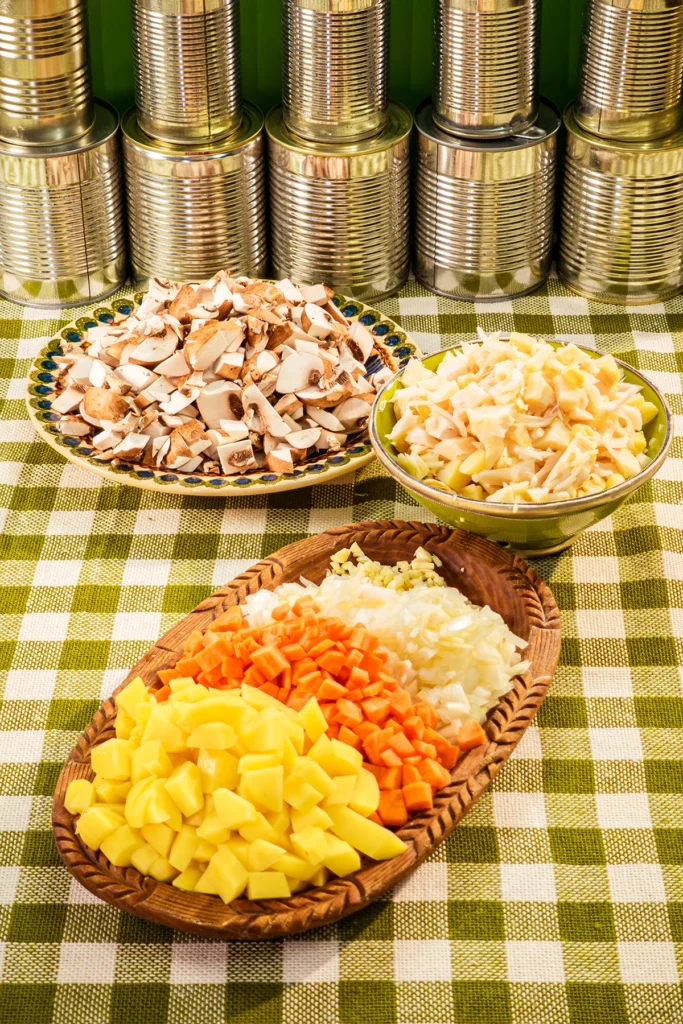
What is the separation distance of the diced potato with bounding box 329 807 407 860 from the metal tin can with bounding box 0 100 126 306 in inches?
63.0

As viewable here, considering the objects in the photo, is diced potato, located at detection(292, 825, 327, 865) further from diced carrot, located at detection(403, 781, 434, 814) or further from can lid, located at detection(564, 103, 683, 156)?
can lid, located at detection(564, 103, 683, 156)

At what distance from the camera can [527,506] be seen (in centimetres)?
168

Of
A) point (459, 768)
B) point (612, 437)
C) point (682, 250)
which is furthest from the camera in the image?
point (682, 250)

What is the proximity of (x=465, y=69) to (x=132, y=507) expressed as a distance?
3.58 feet

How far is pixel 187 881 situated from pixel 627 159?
174 centimetres

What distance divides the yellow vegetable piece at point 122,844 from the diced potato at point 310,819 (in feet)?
0.55

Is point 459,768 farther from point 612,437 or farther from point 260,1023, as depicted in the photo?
point 612,437

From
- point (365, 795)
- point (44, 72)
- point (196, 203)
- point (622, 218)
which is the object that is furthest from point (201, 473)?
point (622, 218)

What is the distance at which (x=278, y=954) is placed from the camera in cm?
139

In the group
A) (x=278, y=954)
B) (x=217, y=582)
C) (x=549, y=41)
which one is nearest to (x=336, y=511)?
(x=217, y=582)

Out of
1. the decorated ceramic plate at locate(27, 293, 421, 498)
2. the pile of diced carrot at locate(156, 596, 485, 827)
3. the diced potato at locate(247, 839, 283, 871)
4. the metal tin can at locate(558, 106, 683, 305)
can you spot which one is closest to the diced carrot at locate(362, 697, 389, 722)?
the pile of diced carrot at locate(156, 596, 485, 827)

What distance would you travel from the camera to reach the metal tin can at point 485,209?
2486 mm

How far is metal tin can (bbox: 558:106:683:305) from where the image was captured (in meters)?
2.47

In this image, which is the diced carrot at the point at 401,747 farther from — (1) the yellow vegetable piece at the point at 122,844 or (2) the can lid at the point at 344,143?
(2) the can lid at the point at 344,143
